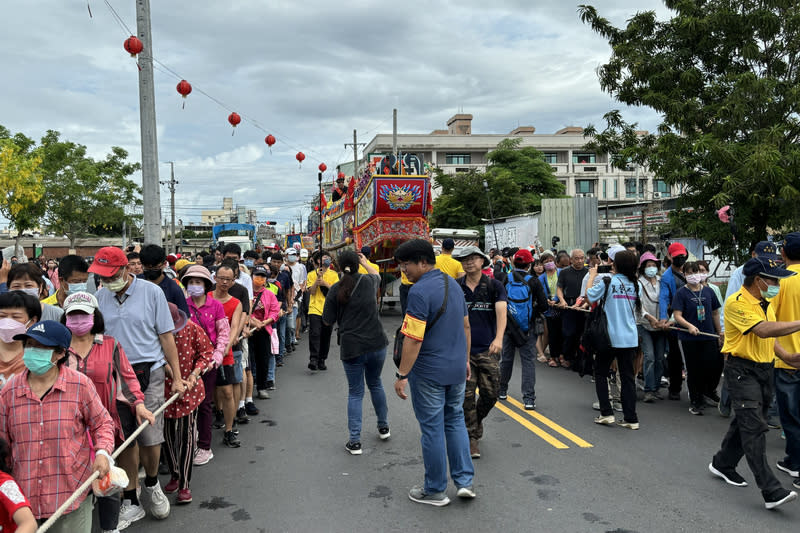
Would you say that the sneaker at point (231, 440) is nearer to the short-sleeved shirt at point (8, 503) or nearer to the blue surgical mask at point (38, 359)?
the blue surgical mask at point (38, 359)

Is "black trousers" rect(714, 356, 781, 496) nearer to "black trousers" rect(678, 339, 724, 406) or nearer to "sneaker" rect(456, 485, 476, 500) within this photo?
"sneaker" rect(456, 485, 476, 500)

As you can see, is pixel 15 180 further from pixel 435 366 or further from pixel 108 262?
pixel 435 366

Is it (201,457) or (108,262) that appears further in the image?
(201,457)

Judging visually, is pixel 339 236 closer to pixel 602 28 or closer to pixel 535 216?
pixel 535 216

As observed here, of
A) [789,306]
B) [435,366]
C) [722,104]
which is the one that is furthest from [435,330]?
[722,104]

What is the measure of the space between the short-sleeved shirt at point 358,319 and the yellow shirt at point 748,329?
9.57 feet

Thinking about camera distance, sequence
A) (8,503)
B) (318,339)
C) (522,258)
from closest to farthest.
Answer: (8,503), (522,258), (318,339)

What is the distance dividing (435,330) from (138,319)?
2105 mm

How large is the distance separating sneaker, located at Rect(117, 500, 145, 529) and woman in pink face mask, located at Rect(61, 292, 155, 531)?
1.51ft

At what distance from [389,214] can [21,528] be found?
15.0m

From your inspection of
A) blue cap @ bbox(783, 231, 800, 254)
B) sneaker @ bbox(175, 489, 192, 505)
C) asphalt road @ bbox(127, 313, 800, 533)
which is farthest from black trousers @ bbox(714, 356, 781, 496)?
sneaker @ bbox(175, 489, 192, 505)

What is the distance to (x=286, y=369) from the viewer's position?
A: 10.2 metres

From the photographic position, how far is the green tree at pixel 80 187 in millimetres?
30719

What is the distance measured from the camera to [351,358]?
588cm
